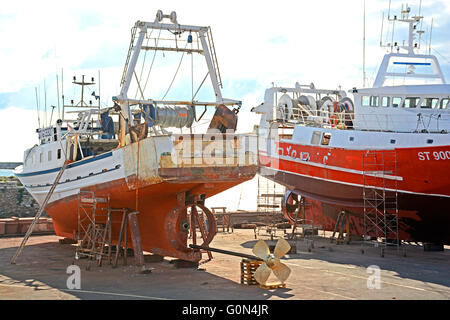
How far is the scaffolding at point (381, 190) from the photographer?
843 inches

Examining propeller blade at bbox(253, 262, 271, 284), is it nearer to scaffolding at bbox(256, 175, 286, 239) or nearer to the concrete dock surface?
the concrete dock surface

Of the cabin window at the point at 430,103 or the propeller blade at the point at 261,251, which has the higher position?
the cabin window at the point at 430,103

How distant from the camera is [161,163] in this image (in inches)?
636

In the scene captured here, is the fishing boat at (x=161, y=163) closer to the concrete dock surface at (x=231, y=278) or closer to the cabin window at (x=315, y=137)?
the concrete dock surface at (x=231, y=278)

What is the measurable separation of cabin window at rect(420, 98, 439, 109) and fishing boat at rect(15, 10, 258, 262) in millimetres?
8940

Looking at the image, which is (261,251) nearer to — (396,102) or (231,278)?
(231,278)

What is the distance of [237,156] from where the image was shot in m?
17.0

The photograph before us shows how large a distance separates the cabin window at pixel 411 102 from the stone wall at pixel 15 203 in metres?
26.8

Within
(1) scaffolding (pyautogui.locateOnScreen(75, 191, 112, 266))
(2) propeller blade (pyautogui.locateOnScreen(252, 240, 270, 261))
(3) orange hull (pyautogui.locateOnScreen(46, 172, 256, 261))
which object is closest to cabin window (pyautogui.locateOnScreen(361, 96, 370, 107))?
(3) orange hull (pyautogui.locateOnScreen(46, 172, 256, 261))

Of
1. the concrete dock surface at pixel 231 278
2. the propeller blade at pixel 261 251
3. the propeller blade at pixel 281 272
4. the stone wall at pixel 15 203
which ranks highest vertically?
the propeller blade at pixel 261 251

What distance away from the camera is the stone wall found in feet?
133

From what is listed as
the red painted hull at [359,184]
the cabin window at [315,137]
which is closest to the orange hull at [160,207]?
the red painted hull at [359,184]

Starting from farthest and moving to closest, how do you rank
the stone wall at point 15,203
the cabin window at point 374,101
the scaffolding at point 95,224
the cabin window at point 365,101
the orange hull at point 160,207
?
the stone wall at point 15,203 → the cabin window at point 365,101 → the cabin window at point 374,101 → the scaffolding at point 95,224 → the orange hull at point 160,207
